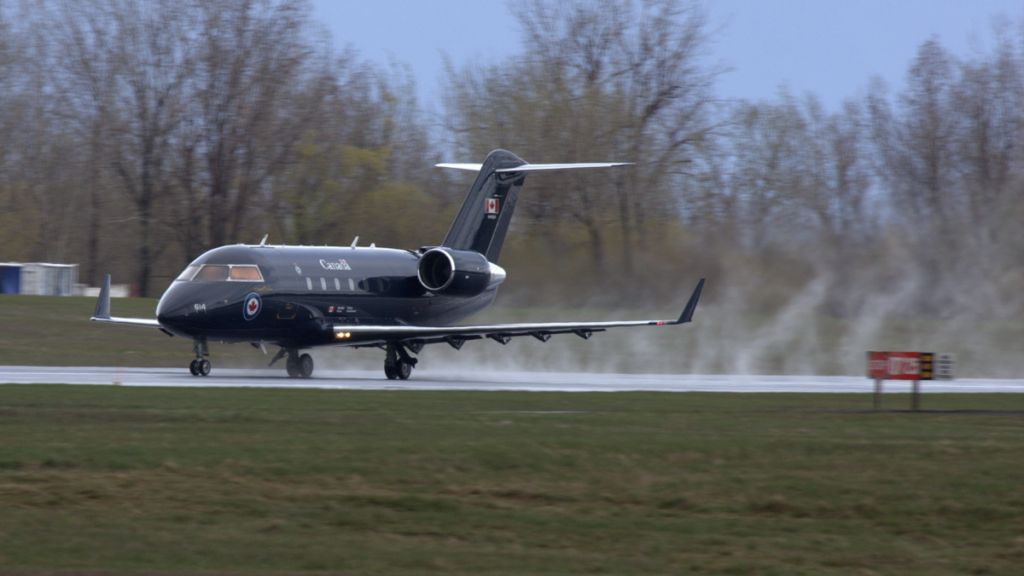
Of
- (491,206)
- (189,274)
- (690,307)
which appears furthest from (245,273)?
(690,307)

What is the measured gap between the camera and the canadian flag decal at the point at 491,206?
3772cm

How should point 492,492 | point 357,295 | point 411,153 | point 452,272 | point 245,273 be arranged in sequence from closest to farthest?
point 492,492 → point 245,273 → point 357,295 → point 452,272 → point 411,153

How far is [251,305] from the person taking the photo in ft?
104

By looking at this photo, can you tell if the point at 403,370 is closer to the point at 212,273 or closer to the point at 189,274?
the point at 212,273

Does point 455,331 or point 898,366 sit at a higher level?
point 455,331

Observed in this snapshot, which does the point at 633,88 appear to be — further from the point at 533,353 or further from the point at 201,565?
the point at 201,565

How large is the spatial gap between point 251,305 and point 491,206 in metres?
8.49

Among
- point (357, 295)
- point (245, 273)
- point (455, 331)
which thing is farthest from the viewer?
point (357, 295)

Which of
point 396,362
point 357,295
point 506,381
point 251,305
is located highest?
point 357,295

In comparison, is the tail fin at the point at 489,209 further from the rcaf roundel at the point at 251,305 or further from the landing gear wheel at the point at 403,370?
the rcaf roundel at the point at 251,305

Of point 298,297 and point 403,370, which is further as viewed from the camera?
point 403,370

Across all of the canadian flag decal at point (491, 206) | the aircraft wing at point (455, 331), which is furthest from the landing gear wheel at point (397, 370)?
the canadian flag decal at point (491, 206)

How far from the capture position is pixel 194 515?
13727 mm

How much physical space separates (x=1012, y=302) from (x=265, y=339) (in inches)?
706
